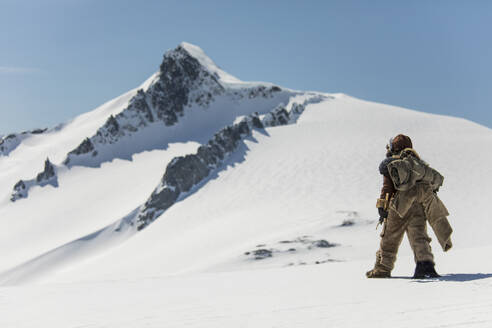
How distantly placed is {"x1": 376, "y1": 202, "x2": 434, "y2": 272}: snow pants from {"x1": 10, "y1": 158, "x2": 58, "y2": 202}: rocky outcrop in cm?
6732

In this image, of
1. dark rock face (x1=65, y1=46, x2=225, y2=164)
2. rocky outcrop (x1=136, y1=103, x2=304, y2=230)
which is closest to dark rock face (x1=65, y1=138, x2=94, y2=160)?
dark rock face (x1=65, y1=46, x2=225, y2=164)

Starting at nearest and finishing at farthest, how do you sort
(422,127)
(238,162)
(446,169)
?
(446,169) < (238,162) < (422,127)

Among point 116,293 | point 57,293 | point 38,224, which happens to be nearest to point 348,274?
point 116,293

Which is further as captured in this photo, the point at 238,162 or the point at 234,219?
the point at 238,162

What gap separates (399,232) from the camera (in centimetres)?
713

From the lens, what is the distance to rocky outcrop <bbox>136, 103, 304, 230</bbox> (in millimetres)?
45531

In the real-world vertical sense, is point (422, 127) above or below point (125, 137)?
below

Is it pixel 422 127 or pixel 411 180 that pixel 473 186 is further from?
pixel 411 180

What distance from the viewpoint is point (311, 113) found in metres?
62.9

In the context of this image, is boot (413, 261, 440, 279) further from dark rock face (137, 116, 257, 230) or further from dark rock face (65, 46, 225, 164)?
dark rock face (65, 46, 225, 164)

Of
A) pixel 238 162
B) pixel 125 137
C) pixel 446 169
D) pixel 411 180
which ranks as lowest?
pixel 411 180

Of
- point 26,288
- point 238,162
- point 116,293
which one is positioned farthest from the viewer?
point 238,162

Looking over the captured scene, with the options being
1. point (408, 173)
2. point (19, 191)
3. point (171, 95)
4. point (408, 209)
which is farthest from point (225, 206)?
point (171, 95)

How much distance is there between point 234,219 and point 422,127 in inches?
1063
